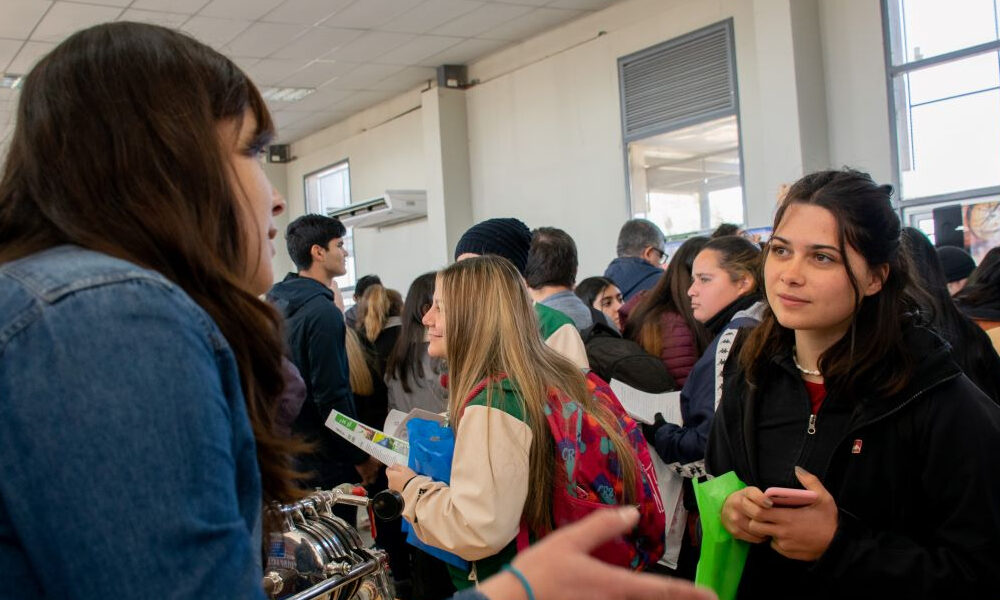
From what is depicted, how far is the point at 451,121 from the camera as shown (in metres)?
8.34

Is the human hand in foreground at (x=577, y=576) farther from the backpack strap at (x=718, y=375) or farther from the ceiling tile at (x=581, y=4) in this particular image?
the ceiling tile at (x=581, y=4)

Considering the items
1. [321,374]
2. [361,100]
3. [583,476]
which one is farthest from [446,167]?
[583,476]

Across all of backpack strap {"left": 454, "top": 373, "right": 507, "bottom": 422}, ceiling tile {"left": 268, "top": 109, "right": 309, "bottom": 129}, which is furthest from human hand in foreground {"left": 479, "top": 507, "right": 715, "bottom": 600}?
ceiling tile {"left": 268, "top": 109, "right": 309, "bottom": 129}

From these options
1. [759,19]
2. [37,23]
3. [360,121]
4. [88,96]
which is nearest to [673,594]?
[88,96]

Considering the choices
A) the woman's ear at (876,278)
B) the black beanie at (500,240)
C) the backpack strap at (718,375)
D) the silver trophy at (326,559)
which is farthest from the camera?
the black beanie at (500,240)

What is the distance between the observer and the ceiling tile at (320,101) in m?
8.85

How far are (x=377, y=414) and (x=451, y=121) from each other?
16.5ft

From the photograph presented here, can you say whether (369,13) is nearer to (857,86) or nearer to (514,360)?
(857,86)

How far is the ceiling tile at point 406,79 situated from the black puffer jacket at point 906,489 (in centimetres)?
731

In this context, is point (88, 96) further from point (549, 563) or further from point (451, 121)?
point (451, 121)

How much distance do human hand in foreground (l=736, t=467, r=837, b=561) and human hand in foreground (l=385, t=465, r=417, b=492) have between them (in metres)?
0.81

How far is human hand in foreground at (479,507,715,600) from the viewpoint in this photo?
694mm

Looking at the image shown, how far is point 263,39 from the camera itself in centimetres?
696

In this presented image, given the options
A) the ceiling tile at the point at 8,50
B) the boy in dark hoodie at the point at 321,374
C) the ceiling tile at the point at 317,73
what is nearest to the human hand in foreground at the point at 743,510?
the boy in dark hoodie at the point at 321,374
